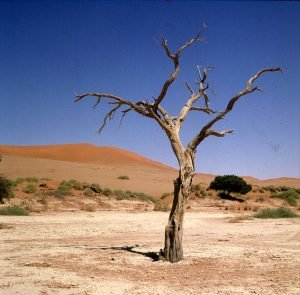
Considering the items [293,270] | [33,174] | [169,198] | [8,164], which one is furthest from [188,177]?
[8,164]

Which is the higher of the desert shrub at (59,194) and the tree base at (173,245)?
the desert shrub at (59,194)

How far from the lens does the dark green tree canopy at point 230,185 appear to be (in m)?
42.8

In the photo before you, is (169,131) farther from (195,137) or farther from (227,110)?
(227,110)

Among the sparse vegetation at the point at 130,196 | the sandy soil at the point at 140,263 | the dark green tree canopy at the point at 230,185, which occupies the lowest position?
the sandy soil at the point at 140,263

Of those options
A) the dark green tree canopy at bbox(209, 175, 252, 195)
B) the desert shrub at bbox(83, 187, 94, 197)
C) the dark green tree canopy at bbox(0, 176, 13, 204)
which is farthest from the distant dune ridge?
the dark green tree canopy at bbox(0, 176, 13, 204)

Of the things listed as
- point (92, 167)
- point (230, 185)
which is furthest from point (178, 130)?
point (92, 167)

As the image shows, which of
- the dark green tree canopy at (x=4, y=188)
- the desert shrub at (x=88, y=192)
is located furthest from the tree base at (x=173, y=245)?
the desert shrub at (x=88, y=192)

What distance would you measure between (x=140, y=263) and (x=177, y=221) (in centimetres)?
123

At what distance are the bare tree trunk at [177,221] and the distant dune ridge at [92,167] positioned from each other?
38.2 metres

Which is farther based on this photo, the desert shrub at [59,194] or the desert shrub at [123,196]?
the desert shrub at [123,196]

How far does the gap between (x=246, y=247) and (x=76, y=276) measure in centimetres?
565

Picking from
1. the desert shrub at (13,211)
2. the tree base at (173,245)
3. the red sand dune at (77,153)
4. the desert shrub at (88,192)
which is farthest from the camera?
the red sand dune at (77,153)

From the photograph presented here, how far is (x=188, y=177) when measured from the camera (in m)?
10.3

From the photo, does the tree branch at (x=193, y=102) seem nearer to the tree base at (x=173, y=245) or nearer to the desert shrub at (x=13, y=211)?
the tree base at (x=173, y=245)
